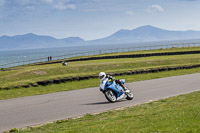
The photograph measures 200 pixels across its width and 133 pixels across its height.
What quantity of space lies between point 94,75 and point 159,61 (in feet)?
43.3

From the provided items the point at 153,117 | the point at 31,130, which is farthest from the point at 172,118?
the point at 31,130

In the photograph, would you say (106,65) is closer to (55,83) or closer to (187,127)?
(55,83)

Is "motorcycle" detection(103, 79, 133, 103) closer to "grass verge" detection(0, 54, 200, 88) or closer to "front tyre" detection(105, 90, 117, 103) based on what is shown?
"front tyre" detection(105, 90, 117, 103)

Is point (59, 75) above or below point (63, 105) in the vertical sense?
above

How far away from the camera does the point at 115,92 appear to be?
46.1 ft

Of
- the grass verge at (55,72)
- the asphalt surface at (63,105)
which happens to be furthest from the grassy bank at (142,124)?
the grass verge at (55,72)

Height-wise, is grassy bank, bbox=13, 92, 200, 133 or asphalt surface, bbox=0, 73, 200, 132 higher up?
grassy bank, bbox=13, 92, 200, 133

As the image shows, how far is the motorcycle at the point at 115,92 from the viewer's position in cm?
1386

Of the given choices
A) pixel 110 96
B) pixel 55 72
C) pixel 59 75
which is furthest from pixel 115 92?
pixel 55 72

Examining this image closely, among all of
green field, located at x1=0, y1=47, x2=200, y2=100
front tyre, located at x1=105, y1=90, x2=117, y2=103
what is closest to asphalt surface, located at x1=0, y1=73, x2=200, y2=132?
front tyre, located at x1=105, y1=90, x2=117, y2=103

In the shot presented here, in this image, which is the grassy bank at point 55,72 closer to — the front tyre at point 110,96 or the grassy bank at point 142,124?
the front tyre at point 110,96

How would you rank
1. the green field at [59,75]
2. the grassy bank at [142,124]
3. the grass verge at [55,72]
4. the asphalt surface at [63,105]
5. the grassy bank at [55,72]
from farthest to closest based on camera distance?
1. the grassy bank at [55,72]
2. the grass verge at [55,72]
3. the green field at [59,75]
4. the asphalt surface at [63,105]
5. the grassy bank at [142,124]

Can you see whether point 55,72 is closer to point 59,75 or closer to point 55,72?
point 55,72

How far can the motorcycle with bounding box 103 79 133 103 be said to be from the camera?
13.9 m
